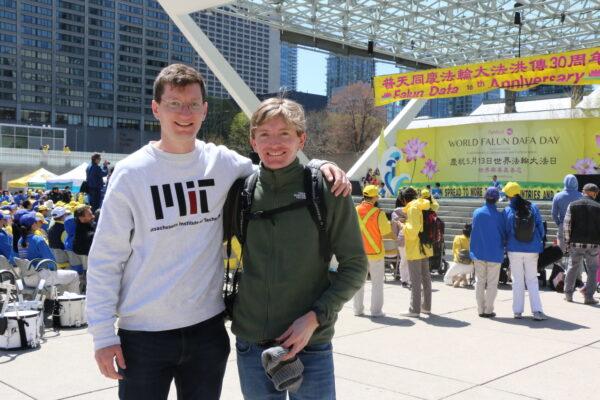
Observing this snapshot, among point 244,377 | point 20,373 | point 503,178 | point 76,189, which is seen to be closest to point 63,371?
point 20,373

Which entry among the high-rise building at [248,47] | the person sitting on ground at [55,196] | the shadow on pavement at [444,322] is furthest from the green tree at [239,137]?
the high-rise building at [248,47]

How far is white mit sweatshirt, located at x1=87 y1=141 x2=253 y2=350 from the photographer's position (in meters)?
2.28

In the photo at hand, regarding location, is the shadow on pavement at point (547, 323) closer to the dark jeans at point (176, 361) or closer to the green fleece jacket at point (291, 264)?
A: the green fleece jacket at point (291, 264)

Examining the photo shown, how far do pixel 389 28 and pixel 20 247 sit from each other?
2451cm

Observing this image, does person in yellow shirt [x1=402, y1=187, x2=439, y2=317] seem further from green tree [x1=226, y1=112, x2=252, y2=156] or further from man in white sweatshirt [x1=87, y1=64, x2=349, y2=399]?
green tree [x1=226, y1=112, x2=252, y2=156]

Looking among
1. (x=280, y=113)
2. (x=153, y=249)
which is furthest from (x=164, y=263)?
(x=280, y=113)

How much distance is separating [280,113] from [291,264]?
1.91 ft

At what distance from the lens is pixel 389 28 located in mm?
29781

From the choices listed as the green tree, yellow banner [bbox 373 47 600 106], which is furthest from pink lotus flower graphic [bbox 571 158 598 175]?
the green tree

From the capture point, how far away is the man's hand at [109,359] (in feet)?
7.33

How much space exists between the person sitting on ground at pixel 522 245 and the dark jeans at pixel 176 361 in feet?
20.7

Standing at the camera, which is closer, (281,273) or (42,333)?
(281,273)

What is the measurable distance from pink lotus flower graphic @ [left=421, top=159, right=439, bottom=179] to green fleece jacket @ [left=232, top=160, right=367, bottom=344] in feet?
72.6

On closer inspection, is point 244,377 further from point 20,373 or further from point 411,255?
point 411,255
